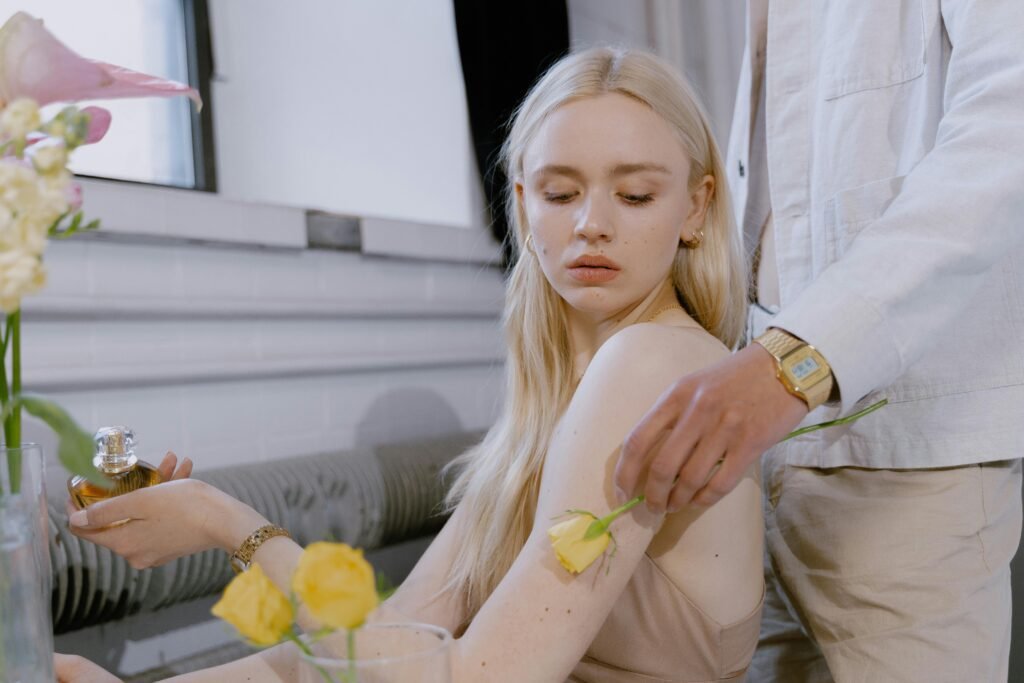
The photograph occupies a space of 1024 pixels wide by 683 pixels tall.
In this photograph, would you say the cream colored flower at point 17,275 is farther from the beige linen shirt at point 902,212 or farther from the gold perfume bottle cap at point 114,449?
the beige linen shirt at point 902,212

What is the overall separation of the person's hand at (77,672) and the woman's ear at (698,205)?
78cm

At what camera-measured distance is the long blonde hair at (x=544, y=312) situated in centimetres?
109

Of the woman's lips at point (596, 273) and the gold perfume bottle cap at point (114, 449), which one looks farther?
the woman's lips at point (596, 273)

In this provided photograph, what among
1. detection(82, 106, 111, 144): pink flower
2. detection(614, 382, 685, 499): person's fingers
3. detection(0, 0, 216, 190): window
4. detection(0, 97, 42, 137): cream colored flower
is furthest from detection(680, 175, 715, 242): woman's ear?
detection(0, 0, 216, 190): window

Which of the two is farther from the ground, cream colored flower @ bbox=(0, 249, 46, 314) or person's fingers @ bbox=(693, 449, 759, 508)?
cream colored flower @ bbox=(0, 249, 46, 314)

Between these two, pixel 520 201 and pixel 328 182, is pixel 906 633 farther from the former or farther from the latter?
pixel 328 182

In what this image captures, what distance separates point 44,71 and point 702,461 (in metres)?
0.50

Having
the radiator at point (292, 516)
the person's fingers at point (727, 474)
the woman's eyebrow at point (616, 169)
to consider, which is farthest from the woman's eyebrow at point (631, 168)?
the radiator at point (292, 516)

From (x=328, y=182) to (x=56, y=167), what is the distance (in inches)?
61.8

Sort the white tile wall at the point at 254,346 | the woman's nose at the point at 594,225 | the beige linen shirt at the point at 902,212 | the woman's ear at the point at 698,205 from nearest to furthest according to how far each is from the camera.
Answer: the beige linen shirt at the point at 902,212, the woman's nose at the point at 594,225, the woman's ear at the point at 698,205, the white tile wall at the point at 254,346

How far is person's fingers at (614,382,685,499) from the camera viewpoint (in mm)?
709

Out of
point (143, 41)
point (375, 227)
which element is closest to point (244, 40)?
point (143, 41)

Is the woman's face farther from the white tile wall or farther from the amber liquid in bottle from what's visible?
the white tile wall

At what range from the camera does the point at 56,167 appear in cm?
48
